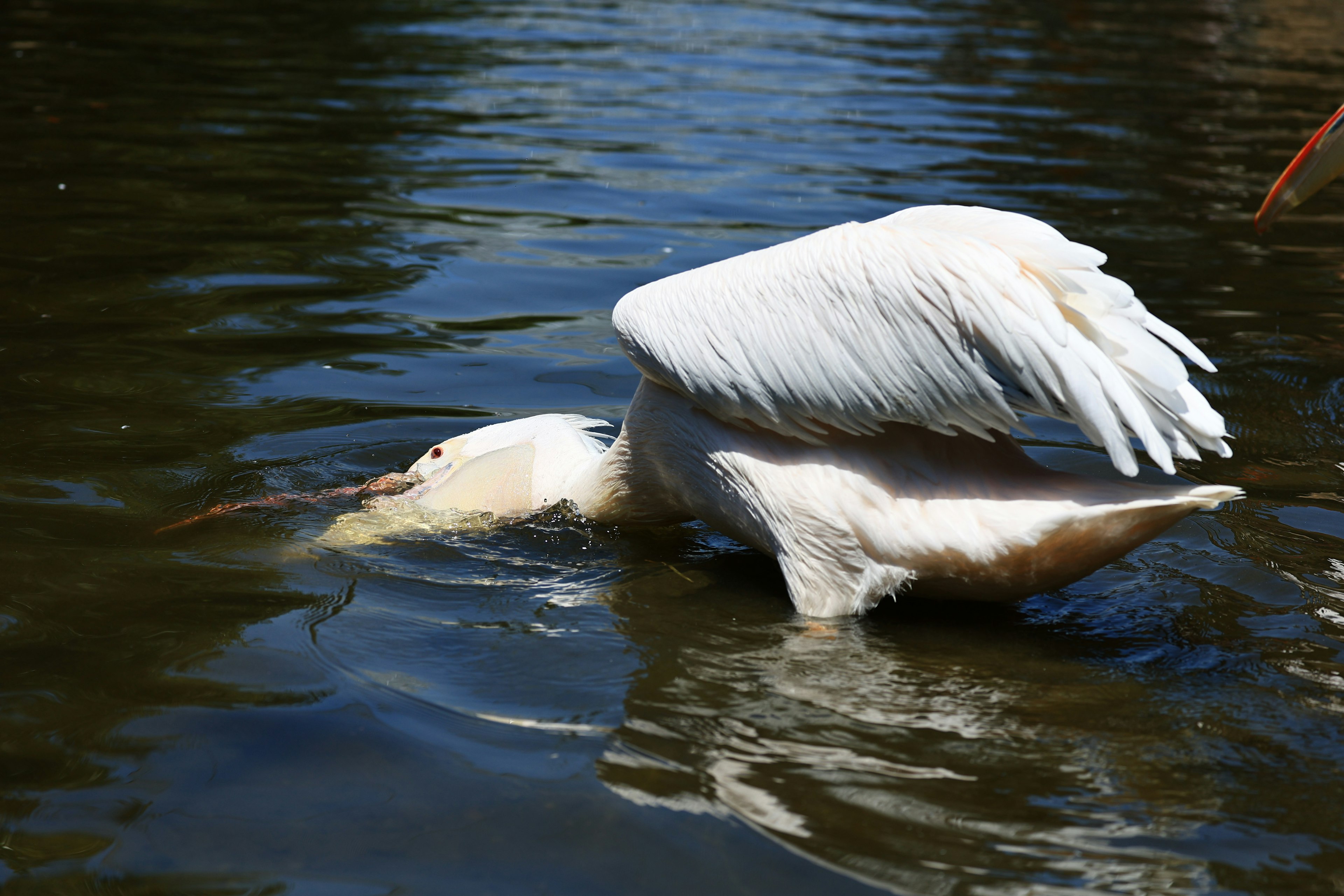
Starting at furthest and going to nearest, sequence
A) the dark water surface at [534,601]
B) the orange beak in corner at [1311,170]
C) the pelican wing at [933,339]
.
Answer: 1. the orange beak in corner at [1311,170]
2. the pelican wing at [933,339]
3. the dark water surface at [534,601]

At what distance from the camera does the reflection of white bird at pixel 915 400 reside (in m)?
2.37

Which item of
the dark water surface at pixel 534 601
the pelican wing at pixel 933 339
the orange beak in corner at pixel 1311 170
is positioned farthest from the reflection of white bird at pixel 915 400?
the orange beak in corner at pixel 1311 170

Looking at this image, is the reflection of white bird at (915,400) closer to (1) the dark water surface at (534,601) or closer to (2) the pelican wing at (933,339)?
(2) the pelican wing at (933,339)

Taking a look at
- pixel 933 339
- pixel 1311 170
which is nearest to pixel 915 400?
pixel 933 339

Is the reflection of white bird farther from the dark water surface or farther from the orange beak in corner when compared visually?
the orange beak in corner

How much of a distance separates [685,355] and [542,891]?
1.23 metres

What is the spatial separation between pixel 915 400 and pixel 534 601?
1.00 m

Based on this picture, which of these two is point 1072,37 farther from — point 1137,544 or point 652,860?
point 652,860

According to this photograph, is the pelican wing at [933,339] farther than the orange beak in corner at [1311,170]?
No

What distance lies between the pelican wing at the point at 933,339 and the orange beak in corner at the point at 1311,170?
1.45 metres

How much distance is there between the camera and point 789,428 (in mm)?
2693

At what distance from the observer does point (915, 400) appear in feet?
8.23

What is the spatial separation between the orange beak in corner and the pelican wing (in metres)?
1.45

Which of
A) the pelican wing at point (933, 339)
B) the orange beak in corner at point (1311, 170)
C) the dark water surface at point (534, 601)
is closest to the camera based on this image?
the dark water surface at point (534, 601)
